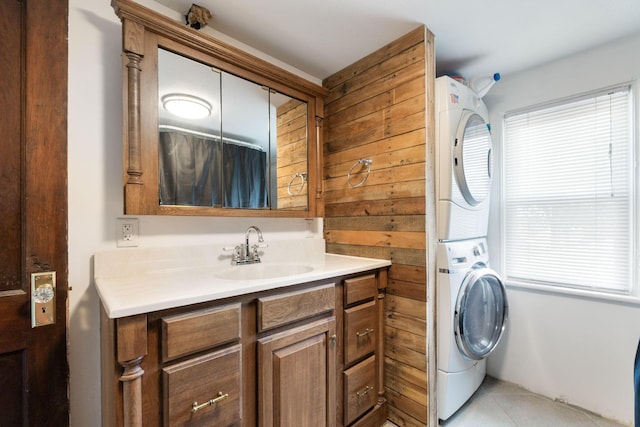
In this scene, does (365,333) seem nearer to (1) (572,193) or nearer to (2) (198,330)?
(2) (198,330)

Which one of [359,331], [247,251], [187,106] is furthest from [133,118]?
[359,331]

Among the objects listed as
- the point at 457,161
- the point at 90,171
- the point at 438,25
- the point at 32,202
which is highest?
the point at 438,25

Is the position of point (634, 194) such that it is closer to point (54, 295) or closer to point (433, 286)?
point (433, 286)

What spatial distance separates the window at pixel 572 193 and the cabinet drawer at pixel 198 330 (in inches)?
82.2

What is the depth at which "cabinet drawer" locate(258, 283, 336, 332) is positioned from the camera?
1.13 m

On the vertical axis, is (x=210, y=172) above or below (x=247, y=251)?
above

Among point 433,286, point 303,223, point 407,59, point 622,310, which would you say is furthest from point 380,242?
point 622,310

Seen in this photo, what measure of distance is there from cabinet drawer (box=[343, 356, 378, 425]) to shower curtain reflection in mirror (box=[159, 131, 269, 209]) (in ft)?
3.69

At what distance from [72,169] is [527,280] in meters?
2.86

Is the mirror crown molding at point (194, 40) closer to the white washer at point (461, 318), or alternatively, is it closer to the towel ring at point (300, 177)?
the towel ring at point (300, 177)

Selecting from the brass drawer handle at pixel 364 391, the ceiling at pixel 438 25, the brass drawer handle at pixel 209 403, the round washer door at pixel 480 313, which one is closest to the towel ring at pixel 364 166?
the ceiling at pixel 438 25

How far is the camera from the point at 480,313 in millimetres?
1834

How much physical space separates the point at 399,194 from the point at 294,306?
0.93 metres

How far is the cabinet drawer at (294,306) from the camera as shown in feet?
3.71
